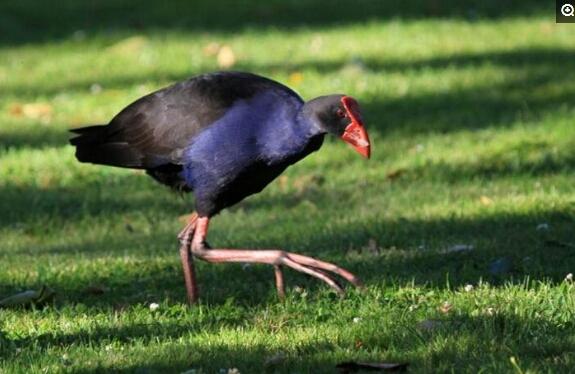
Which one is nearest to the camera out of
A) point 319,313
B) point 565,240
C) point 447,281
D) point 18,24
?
point 319,313

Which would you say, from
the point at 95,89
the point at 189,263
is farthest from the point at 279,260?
the point at 95,89

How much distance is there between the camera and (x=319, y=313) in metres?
6.89

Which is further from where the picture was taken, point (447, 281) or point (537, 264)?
point (537, 264)

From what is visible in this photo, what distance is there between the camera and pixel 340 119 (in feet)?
23.9

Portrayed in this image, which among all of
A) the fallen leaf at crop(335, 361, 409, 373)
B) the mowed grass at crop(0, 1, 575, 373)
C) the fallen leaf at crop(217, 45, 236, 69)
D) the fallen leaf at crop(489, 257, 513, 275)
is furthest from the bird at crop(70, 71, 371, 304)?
the fallen leaf at crop(217, 45, 236, 69)

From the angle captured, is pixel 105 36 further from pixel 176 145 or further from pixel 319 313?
pixel 319 313

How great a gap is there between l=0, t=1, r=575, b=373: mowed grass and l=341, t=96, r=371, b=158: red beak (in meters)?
0.72

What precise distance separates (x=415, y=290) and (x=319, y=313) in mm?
590

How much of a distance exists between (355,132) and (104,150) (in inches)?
66.8

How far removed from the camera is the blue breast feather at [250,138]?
7.35 m

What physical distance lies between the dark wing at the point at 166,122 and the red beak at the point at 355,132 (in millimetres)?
445

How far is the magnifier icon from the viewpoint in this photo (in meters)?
16.7

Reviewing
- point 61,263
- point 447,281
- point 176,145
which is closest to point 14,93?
point 61,263

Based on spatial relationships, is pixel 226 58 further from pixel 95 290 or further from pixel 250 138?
pixel 250 138
